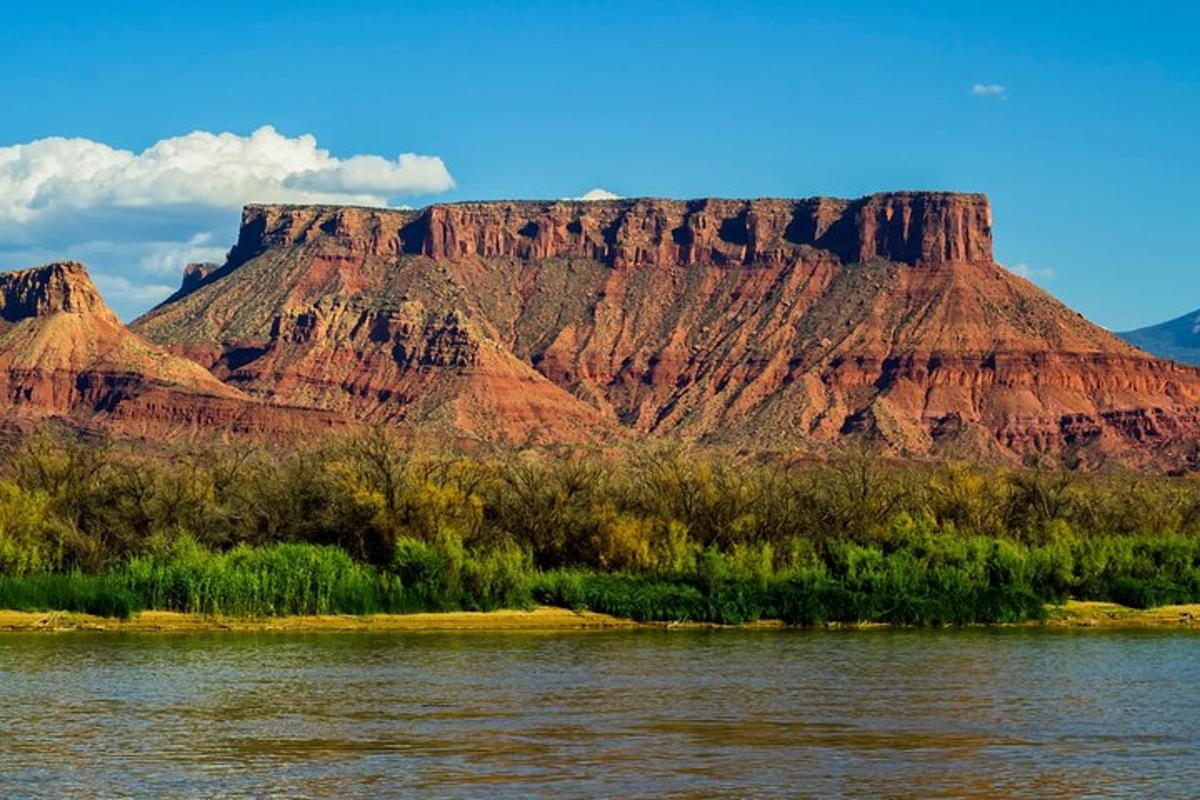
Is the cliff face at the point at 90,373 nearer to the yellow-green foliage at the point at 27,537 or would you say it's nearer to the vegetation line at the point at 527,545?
the vegetation line at the point at 527,545

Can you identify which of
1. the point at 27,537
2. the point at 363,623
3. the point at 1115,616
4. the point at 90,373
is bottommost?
the point at 363,623

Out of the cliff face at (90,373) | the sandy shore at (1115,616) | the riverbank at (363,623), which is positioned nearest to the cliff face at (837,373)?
the cliff face at (90,373)

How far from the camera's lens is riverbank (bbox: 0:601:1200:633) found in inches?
1928

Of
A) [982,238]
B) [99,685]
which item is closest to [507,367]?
[982,238]

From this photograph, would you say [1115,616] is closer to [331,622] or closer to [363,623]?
[363,623]

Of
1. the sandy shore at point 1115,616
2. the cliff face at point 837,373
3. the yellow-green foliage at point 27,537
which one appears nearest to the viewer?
the yellow-green foliage at point 27,537

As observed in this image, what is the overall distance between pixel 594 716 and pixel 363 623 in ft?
60.8

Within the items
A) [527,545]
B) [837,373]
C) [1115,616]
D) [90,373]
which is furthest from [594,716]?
[837,373]

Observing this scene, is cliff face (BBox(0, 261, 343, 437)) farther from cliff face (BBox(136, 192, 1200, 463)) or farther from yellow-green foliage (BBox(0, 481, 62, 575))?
yellow-green foliage (BBox(0, 481, 62, 575))

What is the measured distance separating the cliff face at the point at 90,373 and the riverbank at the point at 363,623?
352 ft

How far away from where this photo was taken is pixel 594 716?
32.9 m

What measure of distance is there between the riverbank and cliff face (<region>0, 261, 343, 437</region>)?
107 meters

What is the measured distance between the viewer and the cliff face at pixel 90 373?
160 metres

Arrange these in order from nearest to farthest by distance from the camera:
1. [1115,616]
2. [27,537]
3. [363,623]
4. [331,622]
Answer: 1. [331,622]
2. [363,623]
3. [27,537]
4. [1115,616]
